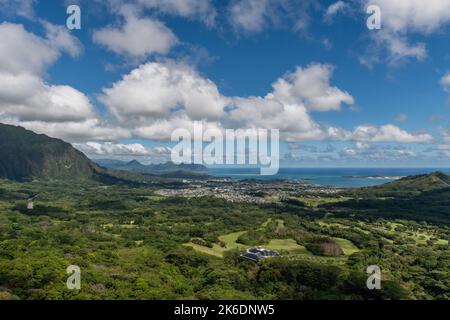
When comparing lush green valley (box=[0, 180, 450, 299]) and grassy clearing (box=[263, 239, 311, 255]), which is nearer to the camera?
lush green valley (box=[0, 180, 450, 299])

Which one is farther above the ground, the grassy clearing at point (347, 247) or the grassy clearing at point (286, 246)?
the grassy clearing at point (286, 246)

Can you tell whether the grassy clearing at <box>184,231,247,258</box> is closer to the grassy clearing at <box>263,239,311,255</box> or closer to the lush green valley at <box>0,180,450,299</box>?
the lush green valley at <box>0,180,450,299</box>

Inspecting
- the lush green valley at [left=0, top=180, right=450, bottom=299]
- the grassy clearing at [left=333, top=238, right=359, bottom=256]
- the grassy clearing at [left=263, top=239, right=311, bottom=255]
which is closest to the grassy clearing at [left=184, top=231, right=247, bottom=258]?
the lush green valley at [left=0, top=180, right=450, bottom=299]

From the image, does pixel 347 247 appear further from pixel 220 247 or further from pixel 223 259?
pixel 223 259

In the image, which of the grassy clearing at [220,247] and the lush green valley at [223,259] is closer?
the lush green valley at [223,259]

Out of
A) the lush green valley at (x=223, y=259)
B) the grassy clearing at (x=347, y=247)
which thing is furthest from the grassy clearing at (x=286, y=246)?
the grassy clearing at (x=347, y=247)

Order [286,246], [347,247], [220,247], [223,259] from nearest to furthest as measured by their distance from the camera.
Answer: [223,259] → [220,247] → [286,246] → [347,247]

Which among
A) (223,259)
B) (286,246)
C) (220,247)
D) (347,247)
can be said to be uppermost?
(223,259)

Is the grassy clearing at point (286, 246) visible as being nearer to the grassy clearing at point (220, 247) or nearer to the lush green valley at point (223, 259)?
the lush green valley at point (223, 259)

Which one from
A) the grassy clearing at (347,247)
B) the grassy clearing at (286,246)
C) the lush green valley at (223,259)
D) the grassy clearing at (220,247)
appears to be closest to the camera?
the lush green valley at (223,259)

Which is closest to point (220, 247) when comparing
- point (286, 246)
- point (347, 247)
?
point (286, 246)

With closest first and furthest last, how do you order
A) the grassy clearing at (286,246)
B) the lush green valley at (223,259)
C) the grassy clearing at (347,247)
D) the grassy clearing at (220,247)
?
the lush green valley at (223,259)
the grassy clearing at (220,247)
the grassy clearing at (286,246)
the grassy clearing at (347,247)
